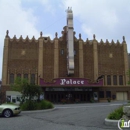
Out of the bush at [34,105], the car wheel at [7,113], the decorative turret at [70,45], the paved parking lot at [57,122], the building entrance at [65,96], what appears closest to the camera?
the paved parking lot at [57,122]

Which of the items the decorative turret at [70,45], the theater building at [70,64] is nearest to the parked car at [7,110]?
the theater building at [70,64]

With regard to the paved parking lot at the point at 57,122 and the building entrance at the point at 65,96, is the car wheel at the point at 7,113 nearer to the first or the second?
the paved parking lot at the point at 57,122

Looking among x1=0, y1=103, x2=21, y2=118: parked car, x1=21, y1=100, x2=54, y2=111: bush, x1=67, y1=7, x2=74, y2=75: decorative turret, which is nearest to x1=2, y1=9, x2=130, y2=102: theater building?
x1=67, y1=7, x2=74, y2=75: decorative turret

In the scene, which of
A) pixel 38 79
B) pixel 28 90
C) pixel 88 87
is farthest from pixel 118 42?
pixel 28 90

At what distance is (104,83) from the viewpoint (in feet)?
148

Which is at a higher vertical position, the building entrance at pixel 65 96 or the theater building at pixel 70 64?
the theater building at pixel 70 64

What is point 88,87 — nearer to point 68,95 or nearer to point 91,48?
point 68,95

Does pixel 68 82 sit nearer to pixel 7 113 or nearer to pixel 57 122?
pixel 7 113

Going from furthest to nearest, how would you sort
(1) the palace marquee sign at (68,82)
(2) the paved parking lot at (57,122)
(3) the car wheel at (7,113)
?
1. (1) the palace marquee sign at (68,82)
2. (3) the car wheel at (7,113)
3. (2) the paved parking lot at (57,122)

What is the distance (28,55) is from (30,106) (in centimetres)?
2510

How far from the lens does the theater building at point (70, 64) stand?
42344mm

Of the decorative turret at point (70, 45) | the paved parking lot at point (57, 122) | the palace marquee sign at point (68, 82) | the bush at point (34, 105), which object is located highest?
the decorative turret at point (70, 45)

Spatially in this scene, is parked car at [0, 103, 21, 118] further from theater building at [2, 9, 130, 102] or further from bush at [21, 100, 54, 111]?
theater building at [2, 9, 130, 102]

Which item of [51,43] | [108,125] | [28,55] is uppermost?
[51,43]
